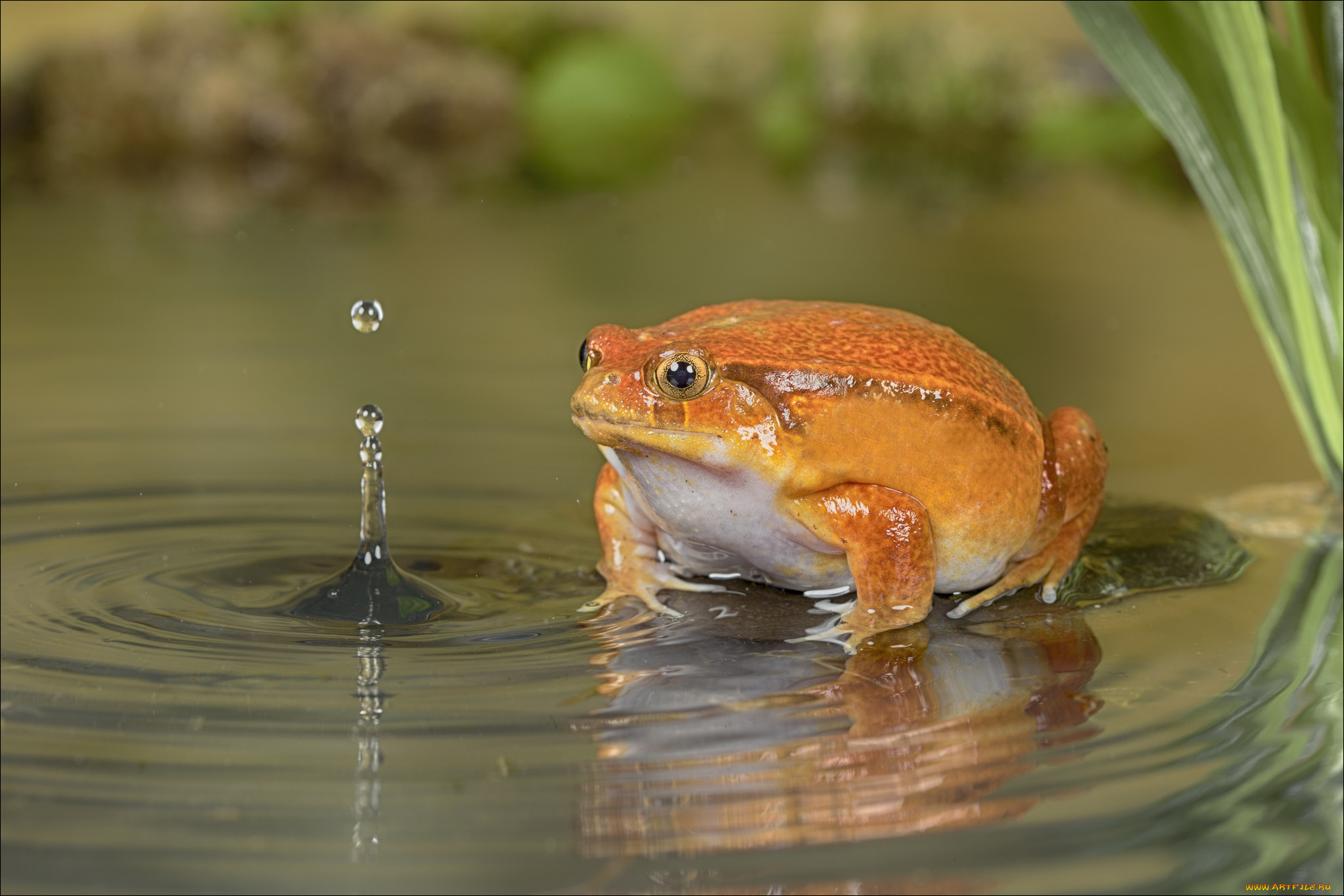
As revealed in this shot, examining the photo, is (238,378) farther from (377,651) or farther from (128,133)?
(128,133)

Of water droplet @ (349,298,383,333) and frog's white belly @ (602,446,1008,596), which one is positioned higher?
water droplet @ (349,298,383,333)

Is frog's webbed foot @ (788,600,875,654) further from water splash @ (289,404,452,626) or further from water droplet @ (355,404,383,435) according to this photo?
water droplet @ (355,404,383,435)

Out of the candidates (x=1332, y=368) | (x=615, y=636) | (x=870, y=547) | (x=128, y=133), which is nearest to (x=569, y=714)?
(x=615, y=636)

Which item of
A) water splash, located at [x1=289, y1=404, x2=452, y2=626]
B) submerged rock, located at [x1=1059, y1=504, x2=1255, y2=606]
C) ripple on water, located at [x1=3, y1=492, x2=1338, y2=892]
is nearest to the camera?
ripple on water, located at [x1=3, y1=492, x2=1338, y2=892]

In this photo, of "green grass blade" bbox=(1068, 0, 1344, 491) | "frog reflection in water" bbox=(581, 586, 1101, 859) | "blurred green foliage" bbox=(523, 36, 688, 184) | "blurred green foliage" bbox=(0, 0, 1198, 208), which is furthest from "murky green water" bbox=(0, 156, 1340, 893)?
"blurred green foliage" bbox=(523, 36, 688, 184)

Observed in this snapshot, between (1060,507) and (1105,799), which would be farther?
(1060,507)

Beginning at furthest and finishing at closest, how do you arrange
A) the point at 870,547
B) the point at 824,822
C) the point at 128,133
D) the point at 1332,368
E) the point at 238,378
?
the point at 128,133
the point at 238,378
the point at 1332,368
the point at 870,547
the point at 824,822

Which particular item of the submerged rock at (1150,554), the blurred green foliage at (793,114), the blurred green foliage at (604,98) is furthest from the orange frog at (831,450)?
the blurred green foliage at (793,114)
